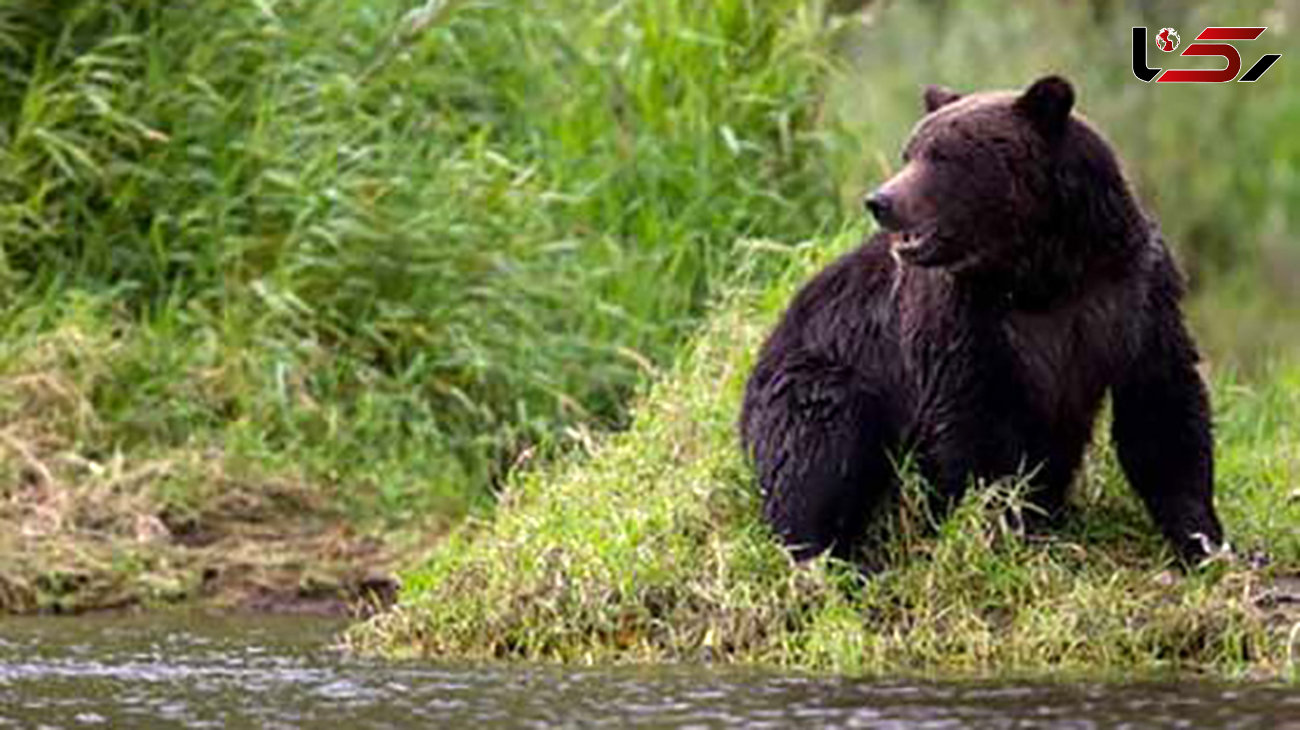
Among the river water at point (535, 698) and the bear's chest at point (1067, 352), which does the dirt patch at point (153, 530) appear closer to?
the river water at point (535, 698)

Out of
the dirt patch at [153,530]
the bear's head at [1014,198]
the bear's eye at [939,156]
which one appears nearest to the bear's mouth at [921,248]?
the bear's head at [1014,198]

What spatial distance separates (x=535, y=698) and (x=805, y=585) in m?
0.93

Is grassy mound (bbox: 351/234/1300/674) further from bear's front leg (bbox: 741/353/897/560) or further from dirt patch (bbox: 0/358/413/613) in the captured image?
dirt patch (bbox: 0/358/413/613)

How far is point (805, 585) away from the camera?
7504mm

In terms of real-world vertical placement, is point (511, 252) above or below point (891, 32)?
below

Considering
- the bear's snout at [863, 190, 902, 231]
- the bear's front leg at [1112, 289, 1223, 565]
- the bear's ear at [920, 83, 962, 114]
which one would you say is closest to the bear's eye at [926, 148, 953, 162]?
the bear's snout at [863, 190, 902, 231]

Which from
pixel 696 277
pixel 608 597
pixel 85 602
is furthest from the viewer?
pixel 696 277

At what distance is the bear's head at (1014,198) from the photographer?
737 cm

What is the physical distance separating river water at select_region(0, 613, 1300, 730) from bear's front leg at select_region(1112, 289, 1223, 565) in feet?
2.49

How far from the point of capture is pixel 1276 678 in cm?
685

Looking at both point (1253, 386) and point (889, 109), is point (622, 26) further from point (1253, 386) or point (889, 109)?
point (889, 109)

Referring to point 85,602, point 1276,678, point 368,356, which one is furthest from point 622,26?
point 1276,678

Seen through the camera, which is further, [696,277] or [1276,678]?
[696,277]

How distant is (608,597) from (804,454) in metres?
0.59
